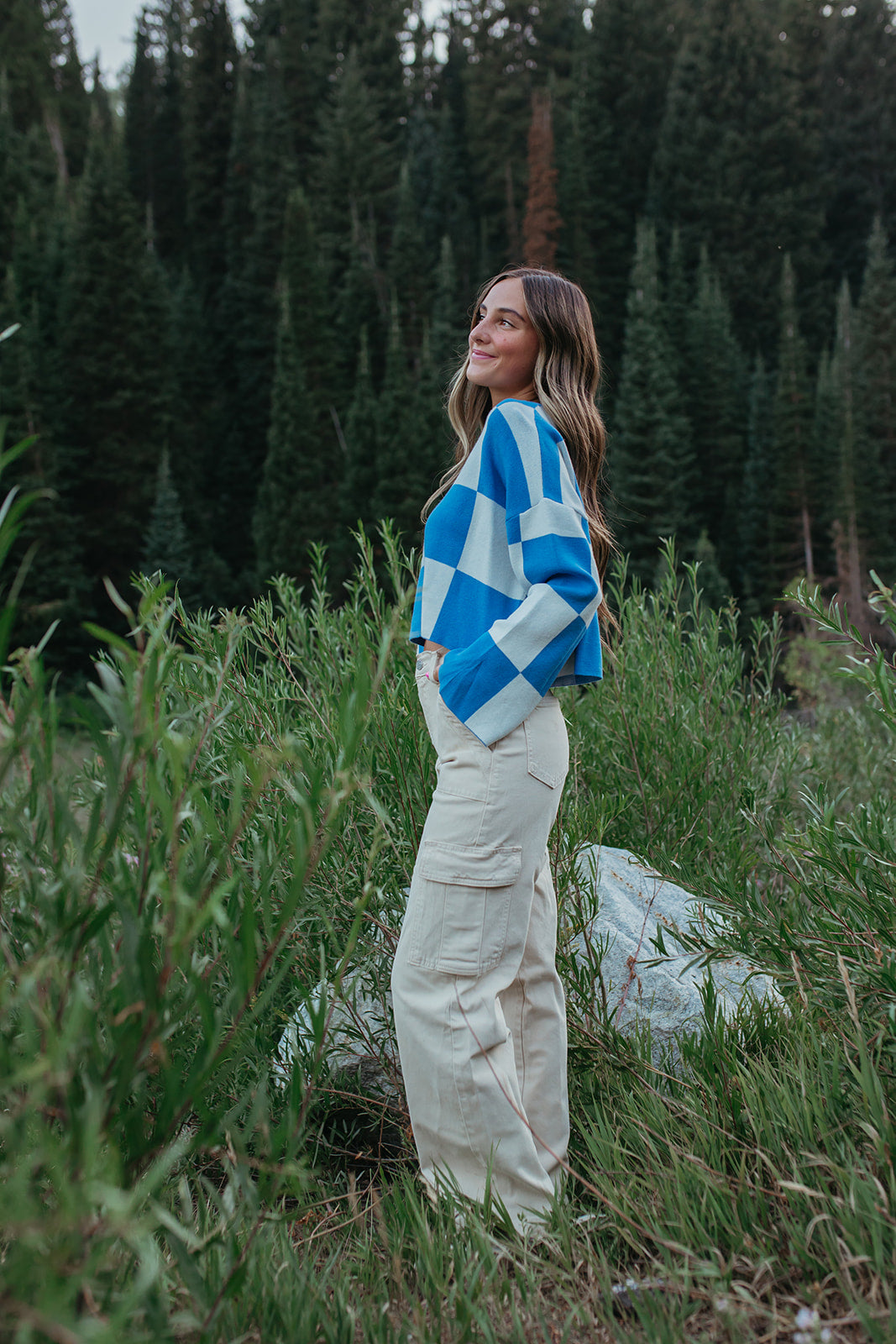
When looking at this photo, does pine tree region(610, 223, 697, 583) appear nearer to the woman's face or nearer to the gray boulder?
the gray boulder

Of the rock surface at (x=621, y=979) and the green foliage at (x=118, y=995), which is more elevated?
the green foliage at (x=118, y=995)

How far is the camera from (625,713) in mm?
3871

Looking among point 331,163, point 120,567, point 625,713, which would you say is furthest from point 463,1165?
point 331,163

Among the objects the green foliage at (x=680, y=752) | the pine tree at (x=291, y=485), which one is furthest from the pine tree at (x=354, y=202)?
the green foliage at (x=680, y=752)

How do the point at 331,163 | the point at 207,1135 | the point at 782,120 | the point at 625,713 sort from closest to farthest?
the point at 207,1135 → the point at 625,713 → the point at 331,163 → the point at 782,120

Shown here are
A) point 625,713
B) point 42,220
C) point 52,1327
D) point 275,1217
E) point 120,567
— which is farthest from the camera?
point 42,220

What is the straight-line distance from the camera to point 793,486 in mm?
36312

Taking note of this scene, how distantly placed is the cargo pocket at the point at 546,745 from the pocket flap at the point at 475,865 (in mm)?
150

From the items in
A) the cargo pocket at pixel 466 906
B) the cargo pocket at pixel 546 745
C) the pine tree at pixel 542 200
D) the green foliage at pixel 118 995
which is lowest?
the pine tree at pixel 542 200

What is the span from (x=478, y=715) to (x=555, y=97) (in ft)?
180

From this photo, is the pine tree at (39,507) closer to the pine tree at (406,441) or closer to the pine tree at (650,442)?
the pine tree at (406,441)

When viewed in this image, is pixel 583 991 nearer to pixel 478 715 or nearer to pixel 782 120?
pixel 478 715

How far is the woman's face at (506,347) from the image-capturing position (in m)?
2.47

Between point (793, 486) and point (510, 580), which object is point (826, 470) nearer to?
point (793, 486)
